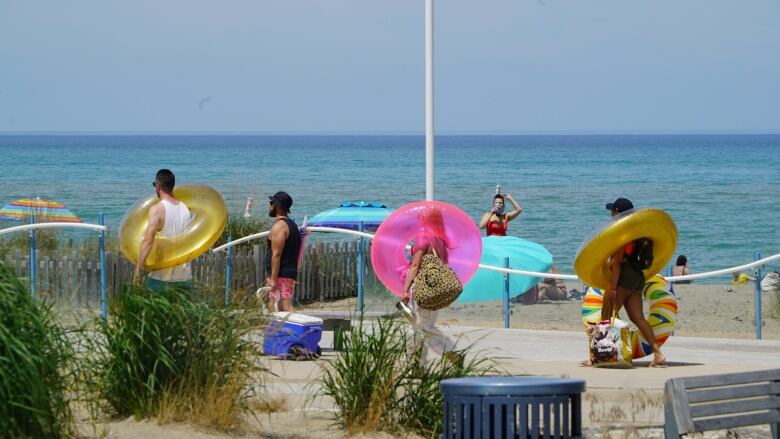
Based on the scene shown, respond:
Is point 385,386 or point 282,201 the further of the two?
point 282,201

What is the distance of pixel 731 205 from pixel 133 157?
2833 inches

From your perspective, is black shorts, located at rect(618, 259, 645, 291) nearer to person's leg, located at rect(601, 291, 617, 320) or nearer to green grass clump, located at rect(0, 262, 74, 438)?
person's leg, located at rect(601, 291, 617, 320)

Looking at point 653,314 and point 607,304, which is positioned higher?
point 607,304

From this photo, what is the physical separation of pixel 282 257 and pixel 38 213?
10.7 metres

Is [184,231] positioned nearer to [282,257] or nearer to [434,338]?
[282,257]

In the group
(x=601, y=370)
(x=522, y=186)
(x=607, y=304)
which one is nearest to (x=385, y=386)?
(x=601, y=370)

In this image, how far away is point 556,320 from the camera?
56.9 feet

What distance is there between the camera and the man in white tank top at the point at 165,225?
35.0 feet

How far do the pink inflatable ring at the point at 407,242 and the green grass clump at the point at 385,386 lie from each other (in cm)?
320

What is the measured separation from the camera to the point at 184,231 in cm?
1103

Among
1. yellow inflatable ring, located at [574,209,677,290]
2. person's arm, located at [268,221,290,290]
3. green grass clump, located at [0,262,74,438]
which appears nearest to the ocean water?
person's arm, located at [268,221,290,290]

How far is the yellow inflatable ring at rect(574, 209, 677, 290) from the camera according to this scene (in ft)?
35.5

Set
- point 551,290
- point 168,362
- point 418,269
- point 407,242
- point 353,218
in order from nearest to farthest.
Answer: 1. point 168,362
2. point 418,269
3. point 407,242
4. point 551,290
5. point 353,218

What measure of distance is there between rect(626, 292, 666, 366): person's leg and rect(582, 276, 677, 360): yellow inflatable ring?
0.14 metres
